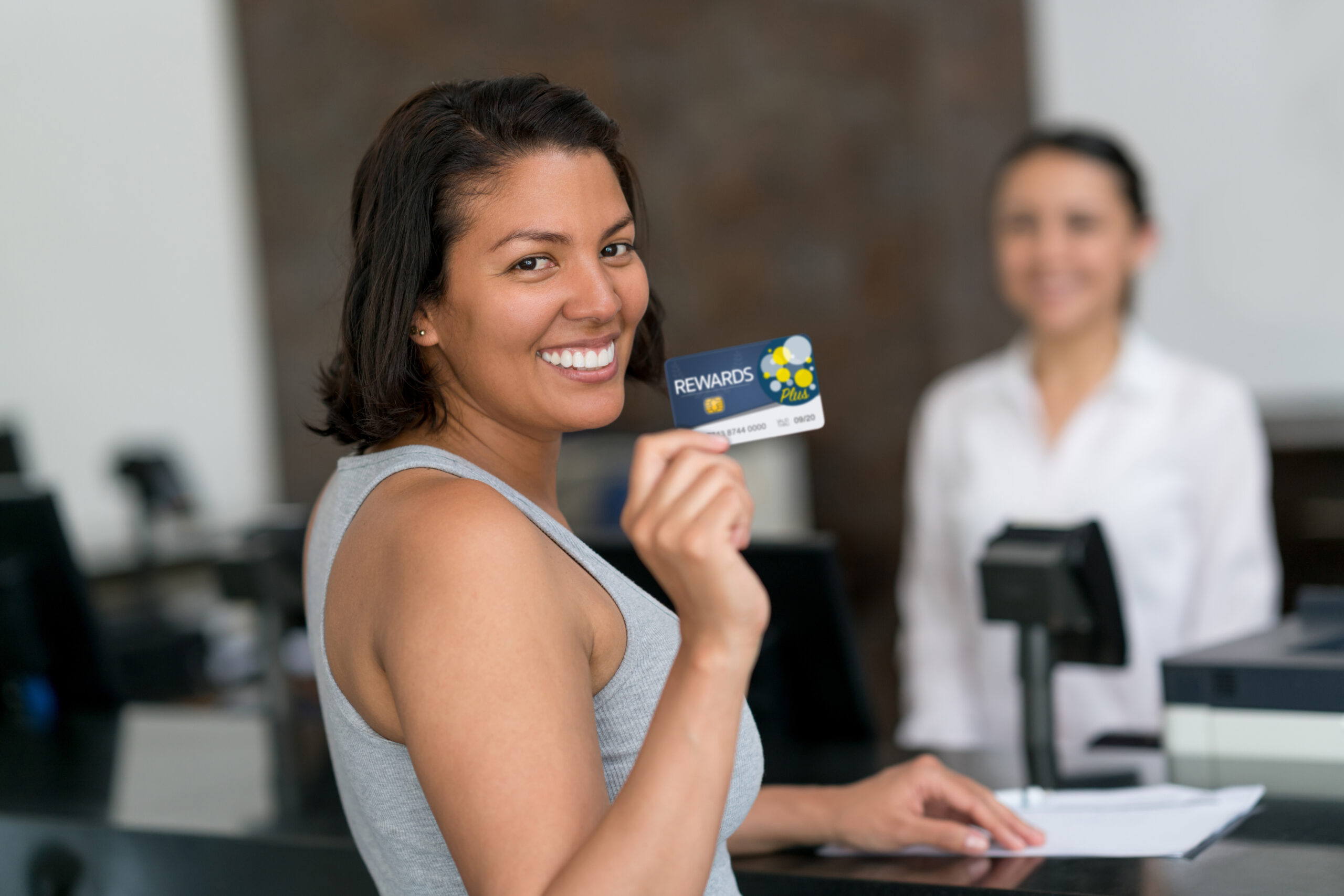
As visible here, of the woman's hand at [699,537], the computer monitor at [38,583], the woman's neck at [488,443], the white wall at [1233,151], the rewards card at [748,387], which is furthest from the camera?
the white wall at [1233,151]

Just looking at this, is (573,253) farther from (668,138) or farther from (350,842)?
(668,138)

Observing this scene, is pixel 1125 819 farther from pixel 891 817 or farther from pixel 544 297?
pixel 544 297

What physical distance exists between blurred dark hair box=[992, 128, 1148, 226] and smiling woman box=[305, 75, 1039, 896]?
1.52 meters

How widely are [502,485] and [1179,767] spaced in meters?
0.97


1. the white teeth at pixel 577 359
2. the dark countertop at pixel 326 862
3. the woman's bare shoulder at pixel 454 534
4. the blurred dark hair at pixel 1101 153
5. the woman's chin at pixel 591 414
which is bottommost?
the dark countertop at pixel 326 862

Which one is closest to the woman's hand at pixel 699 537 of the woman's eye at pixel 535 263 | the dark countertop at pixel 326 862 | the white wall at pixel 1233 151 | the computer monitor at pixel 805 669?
the woman's eye at pixel 535 263

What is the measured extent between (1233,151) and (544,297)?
12.6 ft

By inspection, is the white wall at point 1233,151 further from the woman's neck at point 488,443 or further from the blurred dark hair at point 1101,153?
the woman's neck at point 488,443

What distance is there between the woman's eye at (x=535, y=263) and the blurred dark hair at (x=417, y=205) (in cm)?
6

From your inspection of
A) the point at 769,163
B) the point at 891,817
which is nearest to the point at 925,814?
the point at 891,817

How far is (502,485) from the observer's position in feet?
3.55

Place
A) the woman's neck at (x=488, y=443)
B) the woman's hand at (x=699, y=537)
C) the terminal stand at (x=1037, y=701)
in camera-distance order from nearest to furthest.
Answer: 1. the woman's hand at (x=699, y=537)
2. the woman's neck at (x=488, y=443)
3. the terminal stand at (x=1037, y=701)

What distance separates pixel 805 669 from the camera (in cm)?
183

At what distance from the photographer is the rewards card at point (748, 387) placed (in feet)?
3.42
